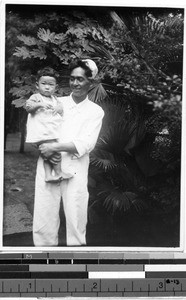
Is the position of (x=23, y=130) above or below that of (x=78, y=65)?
below

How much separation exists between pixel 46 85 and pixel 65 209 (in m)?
0.65

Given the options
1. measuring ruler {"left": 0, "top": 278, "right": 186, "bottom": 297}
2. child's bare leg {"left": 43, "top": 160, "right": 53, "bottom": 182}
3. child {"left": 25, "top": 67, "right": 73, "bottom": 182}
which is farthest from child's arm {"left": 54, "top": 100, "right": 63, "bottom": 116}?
measuring ruler {"left": 0, "top": 278, "right": 186, "bottom": 297}

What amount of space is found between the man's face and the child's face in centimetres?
9

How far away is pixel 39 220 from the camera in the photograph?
7.91 ft

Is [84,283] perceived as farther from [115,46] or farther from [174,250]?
[115,46]

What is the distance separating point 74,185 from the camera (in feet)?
7.91

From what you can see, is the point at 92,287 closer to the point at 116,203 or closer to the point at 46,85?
the point at 116,203

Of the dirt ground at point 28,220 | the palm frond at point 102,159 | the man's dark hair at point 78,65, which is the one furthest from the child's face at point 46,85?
the palm frond at point 102,159

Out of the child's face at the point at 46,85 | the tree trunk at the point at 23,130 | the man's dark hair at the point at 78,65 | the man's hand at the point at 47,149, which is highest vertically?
the man's dark hair at the point at 78,65

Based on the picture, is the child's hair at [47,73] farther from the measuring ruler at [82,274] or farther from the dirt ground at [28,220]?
the measuring ruler at [82,274]

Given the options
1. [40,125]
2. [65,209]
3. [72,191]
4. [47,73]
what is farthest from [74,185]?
[47,73]

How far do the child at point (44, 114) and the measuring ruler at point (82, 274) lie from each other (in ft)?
1.60

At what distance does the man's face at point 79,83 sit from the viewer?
94.3 inches

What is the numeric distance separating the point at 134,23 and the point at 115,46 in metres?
0.15
